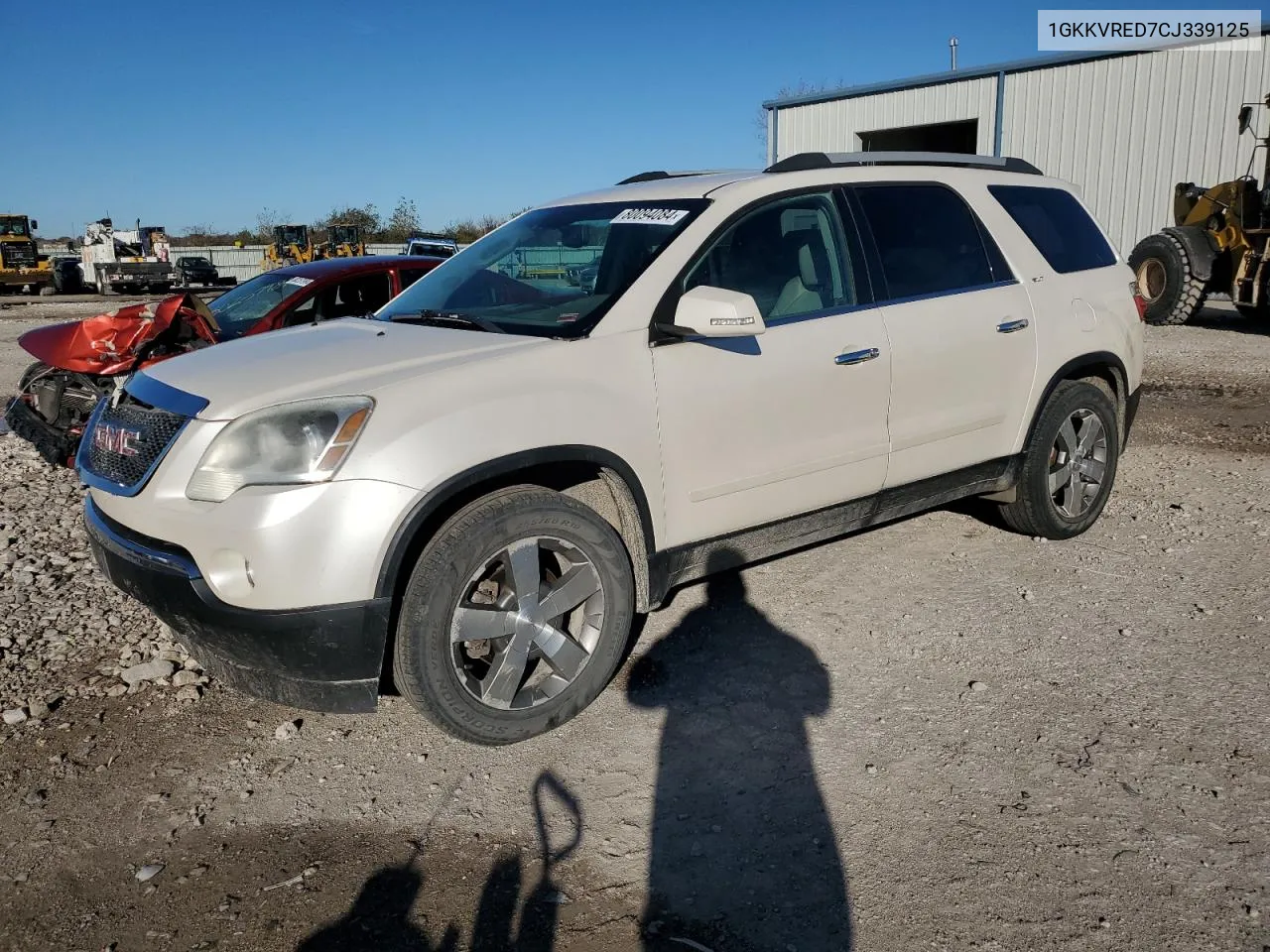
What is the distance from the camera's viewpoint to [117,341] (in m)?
6.41

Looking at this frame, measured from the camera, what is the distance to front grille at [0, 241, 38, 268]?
31922 mm

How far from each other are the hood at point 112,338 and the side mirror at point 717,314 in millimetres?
4099

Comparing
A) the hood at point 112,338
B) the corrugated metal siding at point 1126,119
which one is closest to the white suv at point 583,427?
the hood at point 112,338

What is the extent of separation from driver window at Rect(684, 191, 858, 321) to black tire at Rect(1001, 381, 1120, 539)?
4.78 feet

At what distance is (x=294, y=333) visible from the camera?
3986 millimetres

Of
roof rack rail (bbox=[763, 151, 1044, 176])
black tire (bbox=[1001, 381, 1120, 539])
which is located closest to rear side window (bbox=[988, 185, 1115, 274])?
roof rack rail (bbox=[763, 151, 1044, 176])

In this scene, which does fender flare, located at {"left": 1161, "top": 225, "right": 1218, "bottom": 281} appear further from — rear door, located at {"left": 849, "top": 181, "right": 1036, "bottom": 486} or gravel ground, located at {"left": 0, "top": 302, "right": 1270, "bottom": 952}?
rear door, located at {"left": 849, "top": 181, "right": 1036, "bottom": 486}

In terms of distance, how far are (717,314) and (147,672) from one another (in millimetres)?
2602

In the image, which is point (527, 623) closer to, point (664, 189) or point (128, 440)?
point (128, 440)

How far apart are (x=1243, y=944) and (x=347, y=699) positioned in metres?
2.45

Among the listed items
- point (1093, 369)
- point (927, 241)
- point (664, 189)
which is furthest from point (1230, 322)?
point (664, 189)

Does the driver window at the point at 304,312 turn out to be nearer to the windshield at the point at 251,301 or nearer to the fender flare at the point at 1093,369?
the windshield at the point at 251,301

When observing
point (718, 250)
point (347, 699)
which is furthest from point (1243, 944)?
point (718, 250)

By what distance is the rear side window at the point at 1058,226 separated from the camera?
4.83 m
